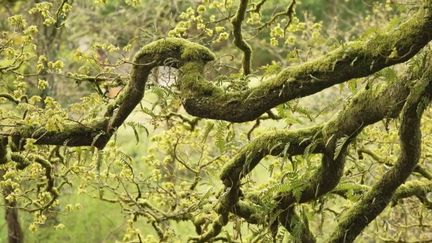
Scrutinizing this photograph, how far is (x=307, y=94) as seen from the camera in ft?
14.6

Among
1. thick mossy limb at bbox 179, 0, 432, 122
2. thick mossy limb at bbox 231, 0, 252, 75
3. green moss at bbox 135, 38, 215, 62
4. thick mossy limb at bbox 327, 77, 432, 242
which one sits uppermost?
thick mossy limb at bbox 231, 0, 252, 75

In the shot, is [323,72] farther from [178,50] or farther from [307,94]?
[178,50]

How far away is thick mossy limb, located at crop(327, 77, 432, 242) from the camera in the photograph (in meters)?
4.33

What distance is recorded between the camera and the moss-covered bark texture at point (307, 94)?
4156 millimetres

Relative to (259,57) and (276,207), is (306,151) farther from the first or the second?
(259,57)

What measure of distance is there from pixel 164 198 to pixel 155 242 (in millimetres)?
735

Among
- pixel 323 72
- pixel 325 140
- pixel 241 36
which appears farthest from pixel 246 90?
pixel 241 36

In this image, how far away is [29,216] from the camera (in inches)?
465

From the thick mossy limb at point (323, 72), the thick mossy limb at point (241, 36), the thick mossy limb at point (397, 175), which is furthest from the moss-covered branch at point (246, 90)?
the thick mossy limb at point (241, 36)

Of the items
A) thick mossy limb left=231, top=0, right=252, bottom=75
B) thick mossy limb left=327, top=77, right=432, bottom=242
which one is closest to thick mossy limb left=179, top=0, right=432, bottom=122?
thick mossy limb left=327, top=77, right=432, bottom=242

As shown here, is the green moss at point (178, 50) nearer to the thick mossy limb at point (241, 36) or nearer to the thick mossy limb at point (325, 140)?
the thick mossy limb at point (325, 140)

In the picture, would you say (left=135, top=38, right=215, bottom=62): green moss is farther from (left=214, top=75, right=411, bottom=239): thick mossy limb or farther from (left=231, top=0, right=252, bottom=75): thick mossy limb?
(left=231, top=0, right=252, bottom=75): thick mossy limb

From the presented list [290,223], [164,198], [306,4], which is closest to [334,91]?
[306,4]

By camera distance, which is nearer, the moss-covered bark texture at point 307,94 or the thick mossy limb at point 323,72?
the thick mossy limb at point 323,72
